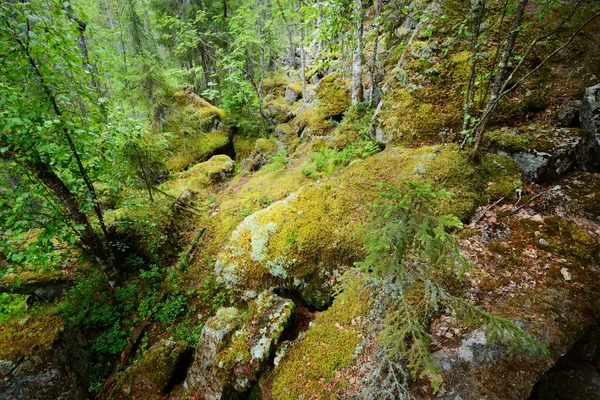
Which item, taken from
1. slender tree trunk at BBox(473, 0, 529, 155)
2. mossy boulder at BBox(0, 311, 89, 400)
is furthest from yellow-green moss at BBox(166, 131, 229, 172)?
slender tree trunk at BBox(473, 0, 529, 155)

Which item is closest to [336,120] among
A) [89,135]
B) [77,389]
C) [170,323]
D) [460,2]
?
[460,2]

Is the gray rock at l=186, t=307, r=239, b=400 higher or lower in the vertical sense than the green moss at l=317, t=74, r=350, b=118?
lower

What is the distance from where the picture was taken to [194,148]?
14109 millimetres

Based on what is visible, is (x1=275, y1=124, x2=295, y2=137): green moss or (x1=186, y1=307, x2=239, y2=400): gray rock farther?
(x1=275, y1=124, x2=295, y2=137): green moss

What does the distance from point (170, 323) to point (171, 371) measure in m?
1.22

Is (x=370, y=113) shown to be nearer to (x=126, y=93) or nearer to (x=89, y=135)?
(x=89, y=135)

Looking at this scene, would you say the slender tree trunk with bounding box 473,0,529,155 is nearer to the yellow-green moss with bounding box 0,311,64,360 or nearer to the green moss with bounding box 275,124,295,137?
the yellow-green moss with bounding box 0,311,64,360

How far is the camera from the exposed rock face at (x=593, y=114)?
4574 millimetres

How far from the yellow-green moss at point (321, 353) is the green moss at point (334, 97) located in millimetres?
8040

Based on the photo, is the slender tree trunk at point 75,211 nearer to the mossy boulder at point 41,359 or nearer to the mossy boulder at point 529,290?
the mossy boulder at point 41,359

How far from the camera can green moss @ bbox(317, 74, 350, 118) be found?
10.3 m

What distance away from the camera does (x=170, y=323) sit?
19.5ft

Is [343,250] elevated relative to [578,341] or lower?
elevated

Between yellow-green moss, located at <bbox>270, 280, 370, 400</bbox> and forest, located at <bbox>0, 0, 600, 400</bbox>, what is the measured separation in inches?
1.0
